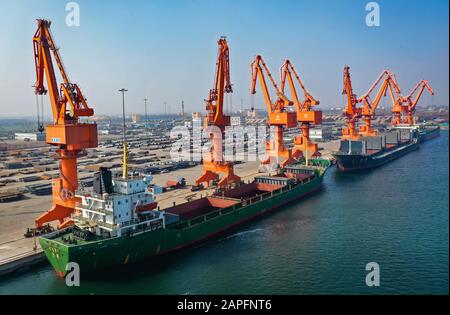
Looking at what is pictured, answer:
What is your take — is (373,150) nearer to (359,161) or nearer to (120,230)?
(359,161)

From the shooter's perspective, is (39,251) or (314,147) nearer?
(39,251)

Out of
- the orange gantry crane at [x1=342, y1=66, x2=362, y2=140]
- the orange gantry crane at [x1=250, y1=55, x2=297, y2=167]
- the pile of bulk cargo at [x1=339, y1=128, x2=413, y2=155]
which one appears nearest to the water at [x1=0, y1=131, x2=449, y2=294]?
the orange gantry crane at [x1=250, y1=55, x2=297, y2=167]

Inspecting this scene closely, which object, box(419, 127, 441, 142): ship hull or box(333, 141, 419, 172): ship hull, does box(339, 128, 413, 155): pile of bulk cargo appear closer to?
box(333, 141, 419, 172): ship hull

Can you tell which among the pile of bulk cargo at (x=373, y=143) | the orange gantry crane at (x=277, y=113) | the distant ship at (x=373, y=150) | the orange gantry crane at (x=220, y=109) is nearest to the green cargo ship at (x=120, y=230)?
the orange gantry crane at (x=220, y=109)

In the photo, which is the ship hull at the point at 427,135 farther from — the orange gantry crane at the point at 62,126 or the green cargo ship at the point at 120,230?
the orange gantry crane at the point at 62,126

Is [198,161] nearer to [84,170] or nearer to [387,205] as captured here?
[84,170]

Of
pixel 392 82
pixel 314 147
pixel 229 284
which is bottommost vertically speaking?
pixel 229 284

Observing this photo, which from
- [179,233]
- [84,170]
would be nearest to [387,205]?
[179,233]

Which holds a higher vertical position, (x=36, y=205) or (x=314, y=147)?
(x=314, y=147)
